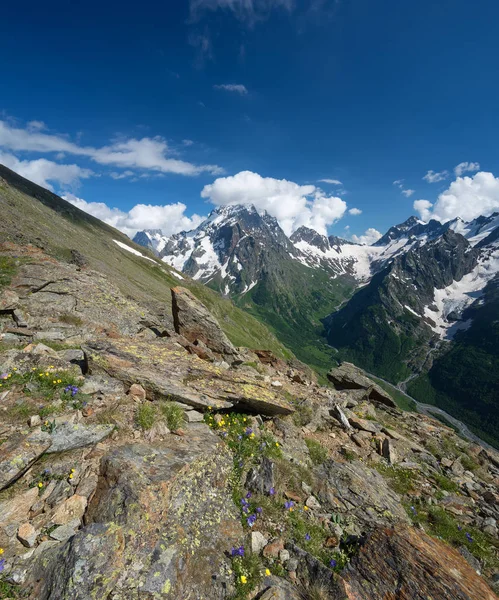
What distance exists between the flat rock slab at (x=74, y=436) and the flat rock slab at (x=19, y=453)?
0.09 meters

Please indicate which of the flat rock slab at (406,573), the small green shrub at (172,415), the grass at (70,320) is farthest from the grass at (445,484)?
the grass at (70,320)

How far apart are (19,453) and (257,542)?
20.6ft

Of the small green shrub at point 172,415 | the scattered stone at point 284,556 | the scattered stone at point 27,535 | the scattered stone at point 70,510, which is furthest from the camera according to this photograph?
the small green shrub at point 172,415

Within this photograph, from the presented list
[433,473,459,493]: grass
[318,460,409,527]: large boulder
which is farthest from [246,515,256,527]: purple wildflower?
[433,473,459,493]: grass

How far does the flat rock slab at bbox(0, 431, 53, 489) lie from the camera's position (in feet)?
21.9

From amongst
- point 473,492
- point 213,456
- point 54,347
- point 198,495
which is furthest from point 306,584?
point 54,347

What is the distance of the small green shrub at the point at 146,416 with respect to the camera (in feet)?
31.0

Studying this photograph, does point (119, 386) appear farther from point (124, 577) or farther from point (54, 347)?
point (124, 577)

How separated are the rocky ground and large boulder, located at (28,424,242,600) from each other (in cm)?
3

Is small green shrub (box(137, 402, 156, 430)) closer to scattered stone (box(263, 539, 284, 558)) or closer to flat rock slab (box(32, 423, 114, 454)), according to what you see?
flat rock slab (box(32, 423, 114, 454))

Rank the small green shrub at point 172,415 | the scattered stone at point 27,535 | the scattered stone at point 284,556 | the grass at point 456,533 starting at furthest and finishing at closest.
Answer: the small green shrub at point 172,415 < the grass at point 456,533 < the scattered stone at point 284,556 < the scattered stone at point 27,535

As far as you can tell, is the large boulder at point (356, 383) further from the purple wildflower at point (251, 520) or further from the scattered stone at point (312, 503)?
the purple wildflower at point (251, 520)

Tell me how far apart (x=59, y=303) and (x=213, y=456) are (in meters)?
15.2

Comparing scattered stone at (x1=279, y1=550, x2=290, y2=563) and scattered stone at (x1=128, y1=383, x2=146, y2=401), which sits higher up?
scattered stone at (x1=128, y1=383, x2=146, y2=401)
